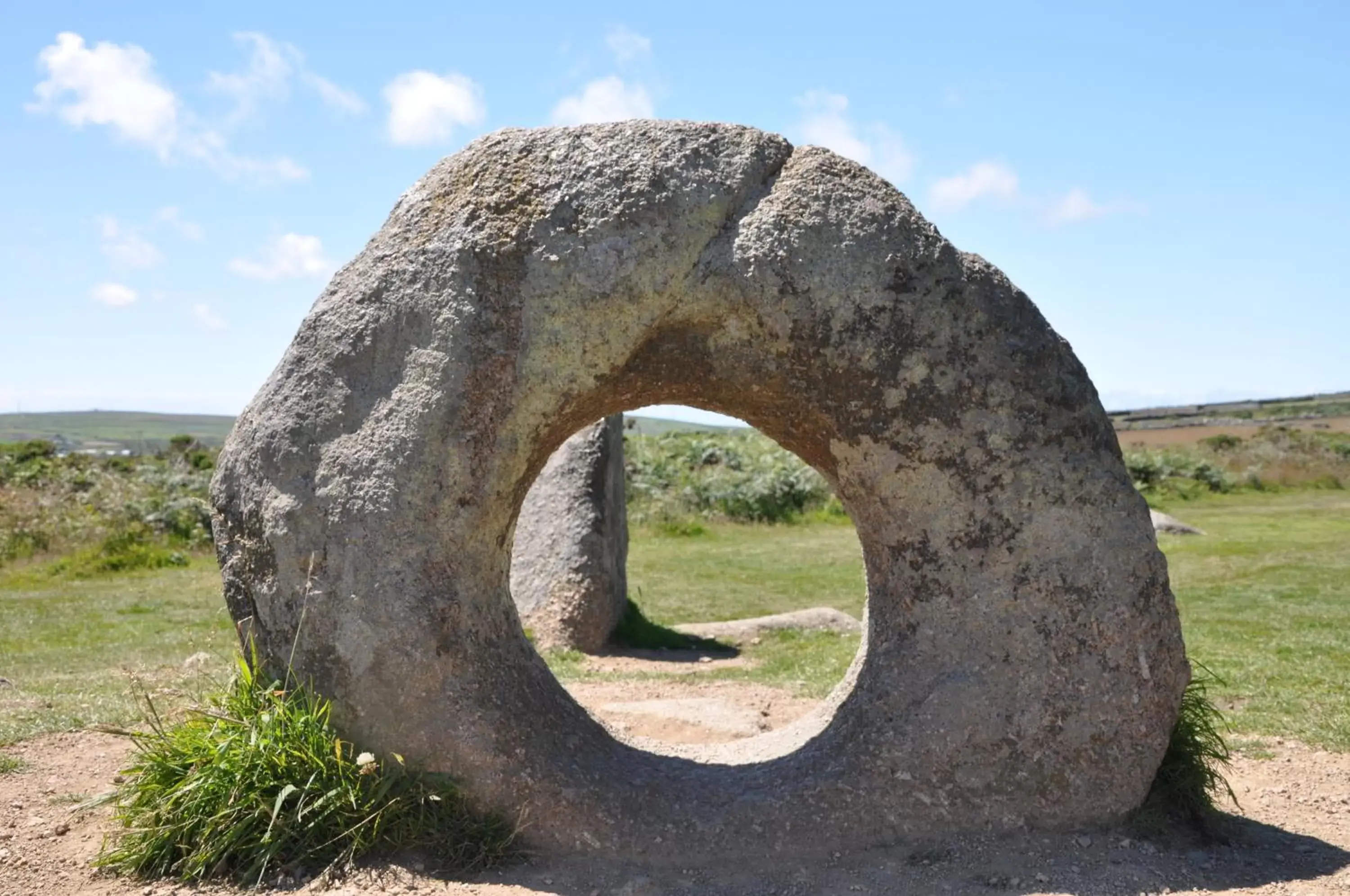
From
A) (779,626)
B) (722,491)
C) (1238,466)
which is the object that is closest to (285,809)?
(779,626)

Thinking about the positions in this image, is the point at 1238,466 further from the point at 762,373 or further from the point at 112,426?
the point at 112,426

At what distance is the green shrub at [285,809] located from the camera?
14.7ft

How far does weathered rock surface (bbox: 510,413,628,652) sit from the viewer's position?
1072 centimetres

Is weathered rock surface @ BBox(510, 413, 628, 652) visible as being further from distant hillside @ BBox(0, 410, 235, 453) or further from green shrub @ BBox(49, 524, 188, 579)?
distant hillside @ BBox(0, 410, 235, 453)

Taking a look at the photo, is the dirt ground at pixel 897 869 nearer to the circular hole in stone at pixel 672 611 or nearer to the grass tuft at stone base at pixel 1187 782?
the grass tuft at stone base at pixel 1187 782

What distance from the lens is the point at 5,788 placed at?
5.79 meters

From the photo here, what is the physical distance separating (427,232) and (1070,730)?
11.0 ft

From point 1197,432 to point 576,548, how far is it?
3680 cm

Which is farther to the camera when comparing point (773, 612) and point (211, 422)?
point (211, 422)

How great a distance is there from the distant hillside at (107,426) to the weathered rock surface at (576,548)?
74.3m

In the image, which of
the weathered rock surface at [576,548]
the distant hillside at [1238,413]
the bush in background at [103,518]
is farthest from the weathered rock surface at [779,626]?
the distant hillside at [1238,413]

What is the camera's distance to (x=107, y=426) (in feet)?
384

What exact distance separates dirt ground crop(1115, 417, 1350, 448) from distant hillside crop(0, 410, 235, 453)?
6218 cm

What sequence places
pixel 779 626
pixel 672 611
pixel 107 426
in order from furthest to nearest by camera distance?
pixel 107 426
pixel 672 611
pixel 779 626
